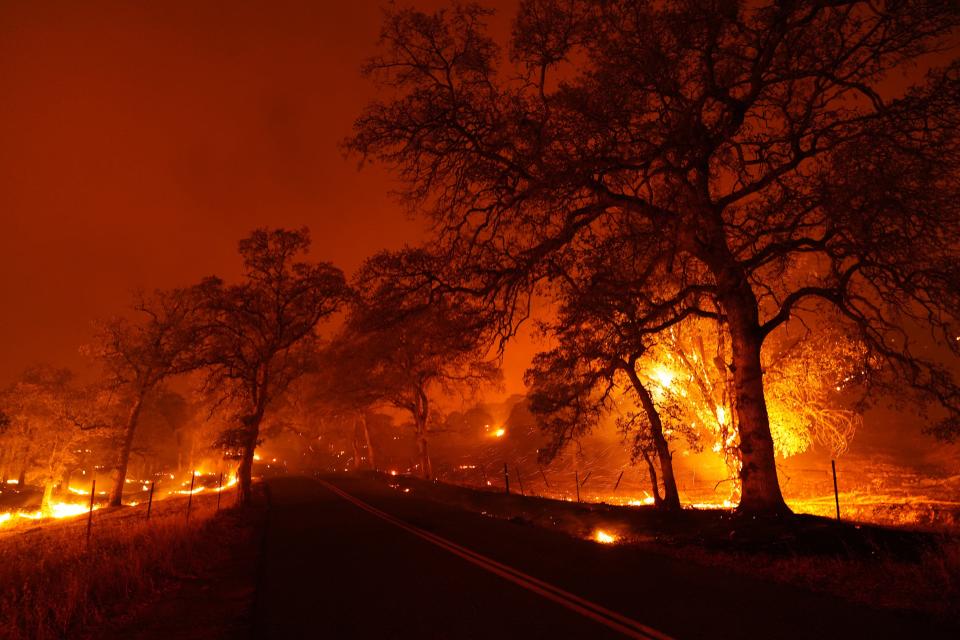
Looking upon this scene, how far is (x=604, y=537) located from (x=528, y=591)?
5.92m

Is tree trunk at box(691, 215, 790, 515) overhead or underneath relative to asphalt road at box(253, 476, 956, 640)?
overhead

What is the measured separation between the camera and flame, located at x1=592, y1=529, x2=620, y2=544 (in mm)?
12250

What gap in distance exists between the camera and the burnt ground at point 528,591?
20.2ft

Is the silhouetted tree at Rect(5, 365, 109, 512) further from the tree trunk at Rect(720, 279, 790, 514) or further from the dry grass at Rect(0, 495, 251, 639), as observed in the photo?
the tree trunk at Rect(720, 279, 790, 514)

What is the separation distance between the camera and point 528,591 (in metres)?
7.72

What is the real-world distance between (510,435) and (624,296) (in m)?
64.3

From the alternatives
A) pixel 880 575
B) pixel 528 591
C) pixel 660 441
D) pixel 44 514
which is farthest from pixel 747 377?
pixel 44 514

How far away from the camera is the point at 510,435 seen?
74.0 metres

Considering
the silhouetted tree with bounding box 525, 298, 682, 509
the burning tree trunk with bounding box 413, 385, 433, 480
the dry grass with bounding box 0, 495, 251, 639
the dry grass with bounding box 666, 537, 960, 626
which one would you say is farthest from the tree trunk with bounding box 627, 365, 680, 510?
the burning tree trunk with bounding box 413, 385, 433, 480

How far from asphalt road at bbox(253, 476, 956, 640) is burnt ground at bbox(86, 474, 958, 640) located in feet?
0.10

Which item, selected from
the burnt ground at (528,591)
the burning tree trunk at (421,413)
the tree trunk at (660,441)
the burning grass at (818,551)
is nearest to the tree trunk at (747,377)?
the burning grass at (818,551)

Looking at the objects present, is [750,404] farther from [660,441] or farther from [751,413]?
[660,441]

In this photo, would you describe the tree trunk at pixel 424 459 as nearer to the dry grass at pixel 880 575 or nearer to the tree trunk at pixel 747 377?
the tree trunk at pixel 747 377

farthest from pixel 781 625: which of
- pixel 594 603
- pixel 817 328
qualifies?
pixel 817 328
